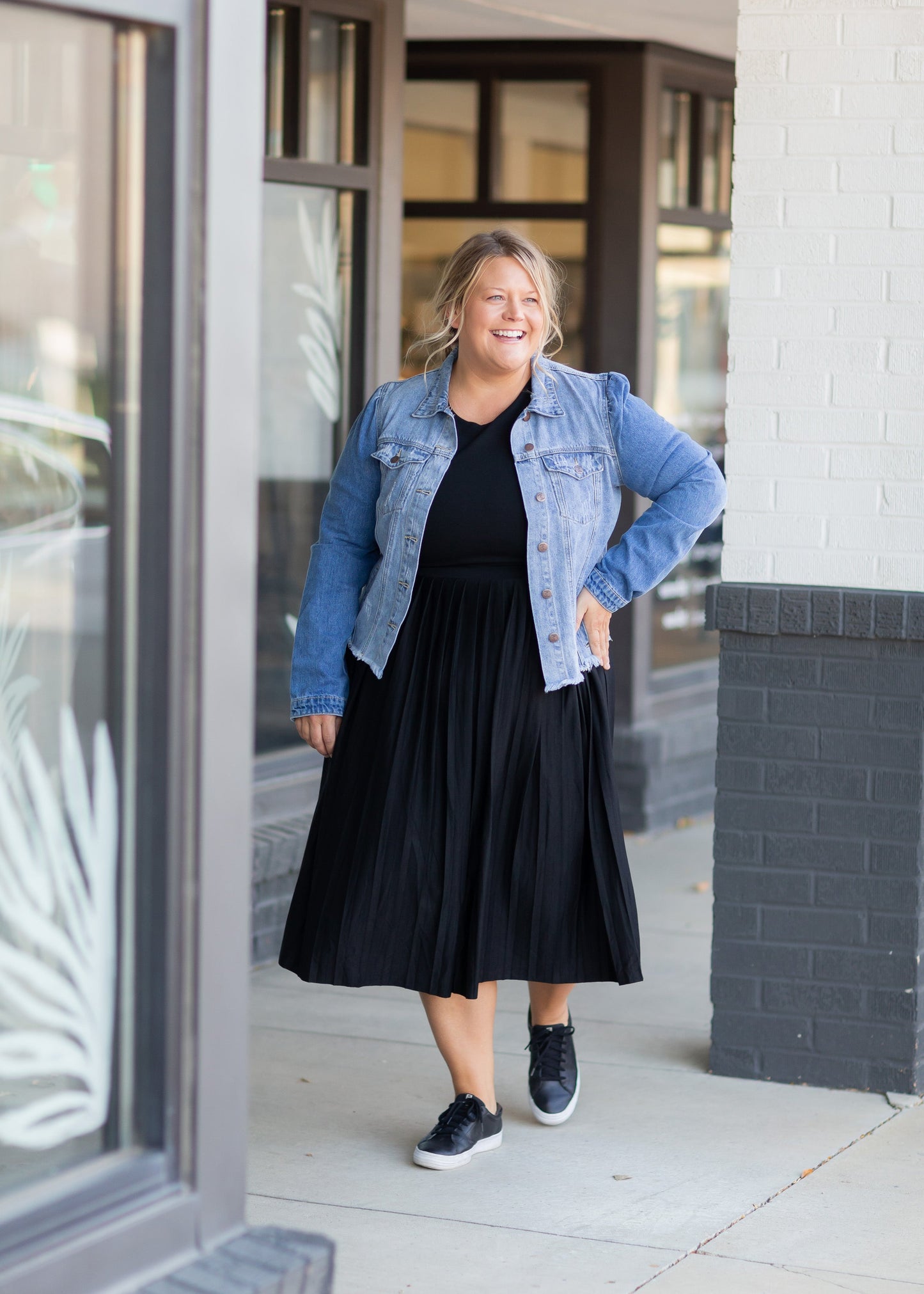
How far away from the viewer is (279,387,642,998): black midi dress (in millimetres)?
3750

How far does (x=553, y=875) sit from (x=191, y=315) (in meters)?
1.78

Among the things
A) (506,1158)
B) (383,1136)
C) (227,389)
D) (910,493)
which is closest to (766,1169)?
(506,1158)

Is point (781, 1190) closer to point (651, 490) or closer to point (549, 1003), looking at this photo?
point (549, 1003)

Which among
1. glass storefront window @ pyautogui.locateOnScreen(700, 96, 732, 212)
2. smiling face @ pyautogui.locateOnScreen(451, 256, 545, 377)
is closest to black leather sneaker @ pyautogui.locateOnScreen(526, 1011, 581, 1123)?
smiling face @ pyautogui.locateOnScreen(451, 256, 545, 377)

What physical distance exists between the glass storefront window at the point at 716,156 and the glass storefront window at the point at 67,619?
5.74 metres

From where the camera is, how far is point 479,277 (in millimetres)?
3744

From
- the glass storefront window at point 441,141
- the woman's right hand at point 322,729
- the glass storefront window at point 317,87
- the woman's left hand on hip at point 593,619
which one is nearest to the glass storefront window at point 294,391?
the glass storefront window at point 317,87

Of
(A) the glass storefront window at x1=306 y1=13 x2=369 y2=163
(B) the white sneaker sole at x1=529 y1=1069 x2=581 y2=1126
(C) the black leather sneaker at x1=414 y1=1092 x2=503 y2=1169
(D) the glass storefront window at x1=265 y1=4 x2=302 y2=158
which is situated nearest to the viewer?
(C) the black leather sneaker at x1=414 y1=1092 x2=503 y2=1169

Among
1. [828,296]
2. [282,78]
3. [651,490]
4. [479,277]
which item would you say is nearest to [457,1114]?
[651,490]

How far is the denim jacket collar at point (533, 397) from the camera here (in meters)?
3.80

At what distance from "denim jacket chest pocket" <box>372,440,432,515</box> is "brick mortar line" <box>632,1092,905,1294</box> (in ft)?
5.10

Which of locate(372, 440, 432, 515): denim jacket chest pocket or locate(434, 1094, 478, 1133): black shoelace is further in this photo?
locate(434, 1094, 478, 1133): black shoelace

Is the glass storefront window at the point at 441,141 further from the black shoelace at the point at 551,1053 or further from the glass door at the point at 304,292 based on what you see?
the black shoelace at the point at 551,1053

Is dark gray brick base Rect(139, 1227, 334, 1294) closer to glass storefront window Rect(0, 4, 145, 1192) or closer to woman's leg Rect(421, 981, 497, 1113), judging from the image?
glass storefront window Rect(0, 4, 145, 1192)
